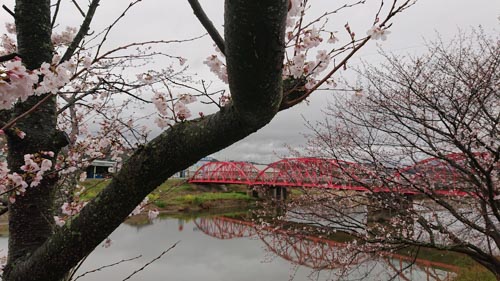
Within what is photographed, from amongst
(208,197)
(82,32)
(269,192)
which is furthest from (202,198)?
(82,32)

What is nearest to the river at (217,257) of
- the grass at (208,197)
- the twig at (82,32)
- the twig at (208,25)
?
the twig at (82,32)

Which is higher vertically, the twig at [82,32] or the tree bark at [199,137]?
the twig at [82,32]

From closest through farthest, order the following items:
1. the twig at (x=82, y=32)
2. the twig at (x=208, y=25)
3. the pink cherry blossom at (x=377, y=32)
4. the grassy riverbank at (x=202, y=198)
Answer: the twig at (x=208, y=25) → the pink cherry blossom at (x=377, y=32) → the twig at (x=82, y=32) → the grassy riverbank at (x=202, y=198)

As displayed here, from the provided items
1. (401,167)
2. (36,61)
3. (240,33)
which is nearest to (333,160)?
(401,167)

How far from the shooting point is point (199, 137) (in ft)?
2.95

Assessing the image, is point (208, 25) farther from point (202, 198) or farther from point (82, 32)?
point (202, 198)

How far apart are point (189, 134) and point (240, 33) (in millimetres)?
394

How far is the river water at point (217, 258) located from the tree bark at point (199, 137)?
15.0 ft

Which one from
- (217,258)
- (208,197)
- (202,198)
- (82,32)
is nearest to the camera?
(82,32)

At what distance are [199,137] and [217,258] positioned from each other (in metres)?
10.4

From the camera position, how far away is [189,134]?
3.00ft

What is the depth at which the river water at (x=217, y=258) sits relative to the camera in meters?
6.77

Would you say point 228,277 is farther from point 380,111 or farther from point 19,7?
point 19,7

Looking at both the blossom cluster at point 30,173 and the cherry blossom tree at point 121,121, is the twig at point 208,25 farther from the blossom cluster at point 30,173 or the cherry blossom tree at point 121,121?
the blossom cluster at point 30,173
